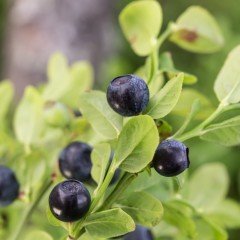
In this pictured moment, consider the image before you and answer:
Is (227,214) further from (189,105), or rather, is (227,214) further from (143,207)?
(143,207)

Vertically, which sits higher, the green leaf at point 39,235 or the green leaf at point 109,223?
the green leaf at point 109,223

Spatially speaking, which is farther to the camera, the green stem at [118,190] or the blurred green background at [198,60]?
the blurred green background at [198,60]

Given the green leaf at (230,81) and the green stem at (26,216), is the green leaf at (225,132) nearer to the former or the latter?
the green leaf at (230,81)

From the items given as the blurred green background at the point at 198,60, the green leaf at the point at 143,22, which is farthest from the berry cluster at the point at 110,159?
the blurred green background at the point at 198,60

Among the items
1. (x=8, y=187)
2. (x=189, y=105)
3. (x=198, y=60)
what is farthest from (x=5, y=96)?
(x=198, y=60)

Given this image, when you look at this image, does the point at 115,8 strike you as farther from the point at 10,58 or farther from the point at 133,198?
the point at 133,198

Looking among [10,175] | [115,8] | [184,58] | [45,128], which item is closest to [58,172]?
[10,175]
